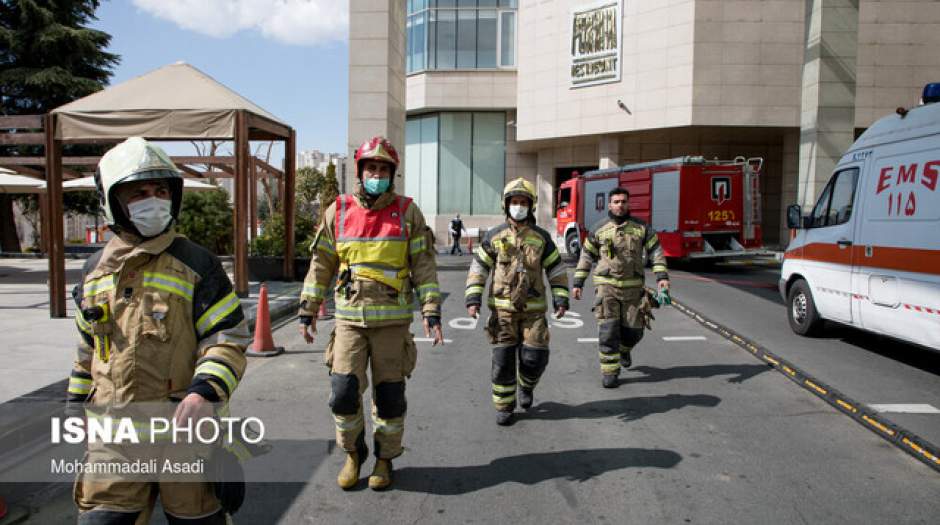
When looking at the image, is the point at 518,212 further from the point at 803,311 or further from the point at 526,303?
the point at 803,311

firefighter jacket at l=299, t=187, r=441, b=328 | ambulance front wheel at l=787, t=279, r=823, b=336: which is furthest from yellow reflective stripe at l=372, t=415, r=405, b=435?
ambulance front wheel at l=787, t=279, r=823, b=336

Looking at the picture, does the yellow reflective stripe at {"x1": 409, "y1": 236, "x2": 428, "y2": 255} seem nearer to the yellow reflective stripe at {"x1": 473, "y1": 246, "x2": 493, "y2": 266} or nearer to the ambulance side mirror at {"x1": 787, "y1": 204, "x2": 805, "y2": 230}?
the yellow reflective stripe at {"x1": 473, "y1": 246, "x2": 493, "y2": 266}

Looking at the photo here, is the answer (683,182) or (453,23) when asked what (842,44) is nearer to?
(683,182)

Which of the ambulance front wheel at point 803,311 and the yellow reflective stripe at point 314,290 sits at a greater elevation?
the yellow reflective stripe at point 314,290

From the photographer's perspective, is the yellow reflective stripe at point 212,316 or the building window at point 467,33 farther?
the building window at point 467,33

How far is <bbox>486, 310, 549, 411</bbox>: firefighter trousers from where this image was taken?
17.1 ft

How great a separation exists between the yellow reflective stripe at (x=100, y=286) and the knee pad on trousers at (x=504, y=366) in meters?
3.25

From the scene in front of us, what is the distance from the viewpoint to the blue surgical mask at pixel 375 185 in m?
3.99

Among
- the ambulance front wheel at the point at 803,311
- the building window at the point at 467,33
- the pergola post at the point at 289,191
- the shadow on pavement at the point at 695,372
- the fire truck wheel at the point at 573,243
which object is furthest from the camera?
the building window at the point at 467,33

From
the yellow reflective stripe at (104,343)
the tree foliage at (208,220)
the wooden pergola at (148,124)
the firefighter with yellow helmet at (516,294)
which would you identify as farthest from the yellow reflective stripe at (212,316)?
the tree foliage at (208,220)

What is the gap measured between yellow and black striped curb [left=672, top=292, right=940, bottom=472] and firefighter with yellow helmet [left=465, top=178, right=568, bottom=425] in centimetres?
255

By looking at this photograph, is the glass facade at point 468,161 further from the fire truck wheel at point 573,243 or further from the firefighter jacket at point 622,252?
the firefighter jacket at point 622,252

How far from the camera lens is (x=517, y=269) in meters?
5.29

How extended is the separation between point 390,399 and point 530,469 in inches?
42.4
